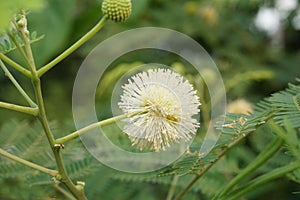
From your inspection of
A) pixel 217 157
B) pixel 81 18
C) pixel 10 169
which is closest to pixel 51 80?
pixel 81 18

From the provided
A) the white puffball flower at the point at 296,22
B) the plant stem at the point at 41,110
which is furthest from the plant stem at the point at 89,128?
the white puffball flower at the point at 296,22

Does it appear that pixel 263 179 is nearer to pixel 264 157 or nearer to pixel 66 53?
pixel 264 157

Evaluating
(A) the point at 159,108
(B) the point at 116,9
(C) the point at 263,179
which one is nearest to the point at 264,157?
(C) the point at 263,179

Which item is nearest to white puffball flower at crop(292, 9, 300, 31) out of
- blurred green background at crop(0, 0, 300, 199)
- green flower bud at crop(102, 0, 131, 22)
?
blurred green background at crop(0, 0, 300, 199)

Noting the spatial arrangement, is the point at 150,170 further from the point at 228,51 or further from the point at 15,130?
the point at 228,51

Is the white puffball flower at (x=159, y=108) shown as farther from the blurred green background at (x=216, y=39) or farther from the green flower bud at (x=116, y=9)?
the blurred green background at (x=216, y=39)
